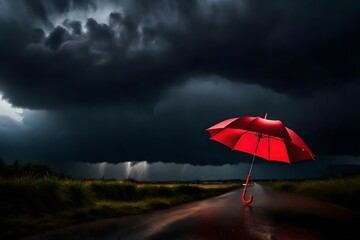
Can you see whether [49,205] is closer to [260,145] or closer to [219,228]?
[219,228]

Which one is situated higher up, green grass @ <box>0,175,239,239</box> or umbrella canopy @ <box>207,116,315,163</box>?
umbrella canopy @ <box>207,116,315,163</box>

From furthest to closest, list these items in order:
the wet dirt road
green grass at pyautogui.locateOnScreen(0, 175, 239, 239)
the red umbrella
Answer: the red umbrella → green grass at pyautogui.locateOnScreen(0, 175, 239, 239) → the wet dirt road

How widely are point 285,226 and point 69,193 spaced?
7.24 meters

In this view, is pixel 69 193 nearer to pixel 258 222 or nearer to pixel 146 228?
pixel 146 228

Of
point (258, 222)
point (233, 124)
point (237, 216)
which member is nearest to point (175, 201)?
point (237, 216)

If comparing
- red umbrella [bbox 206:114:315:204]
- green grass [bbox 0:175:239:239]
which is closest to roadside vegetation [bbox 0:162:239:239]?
green grass [bbox 0:175:239:239]

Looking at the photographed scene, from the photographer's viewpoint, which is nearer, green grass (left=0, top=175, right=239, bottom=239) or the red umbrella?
green grass (left=0, top=175, right=239, bottom=239)

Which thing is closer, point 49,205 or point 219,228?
point 219,228

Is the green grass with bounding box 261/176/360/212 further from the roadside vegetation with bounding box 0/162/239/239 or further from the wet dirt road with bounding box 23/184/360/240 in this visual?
the roadside vegetation with bounding box 0/162/239/239

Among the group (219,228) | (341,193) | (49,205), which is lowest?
(219,228)

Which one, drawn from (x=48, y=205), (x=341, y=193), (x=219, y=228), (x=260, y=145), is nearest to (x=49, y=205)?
(x=48, y=205)

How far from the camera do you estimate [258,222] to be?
11445mm

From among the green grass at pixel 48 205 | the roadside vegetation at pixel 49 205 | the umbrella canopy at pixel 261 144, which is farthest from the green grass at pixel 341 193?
the green grass at pixel 48 205

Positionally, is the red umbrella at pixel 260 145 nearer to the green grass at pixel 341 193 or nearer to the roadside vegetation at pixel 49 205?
the roadside vegetation at pixel 49 205
